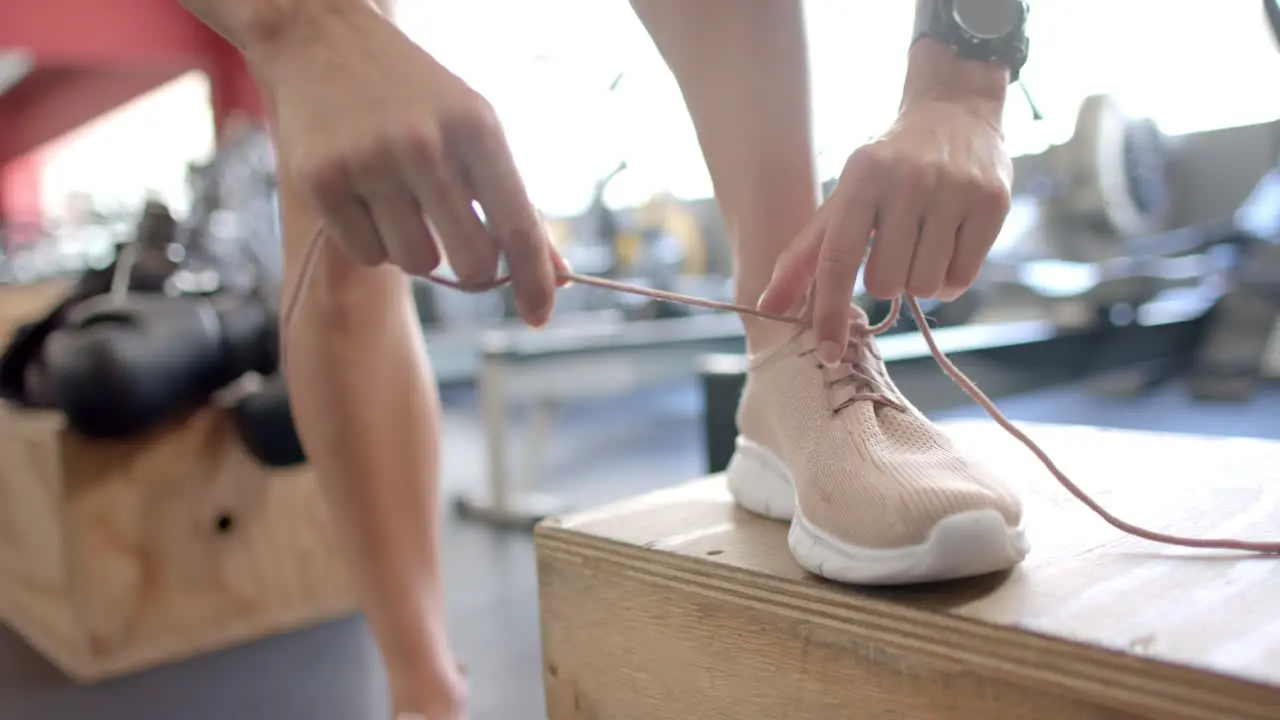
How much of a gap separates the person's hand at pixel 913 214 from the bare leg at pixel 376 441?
16.5 inches

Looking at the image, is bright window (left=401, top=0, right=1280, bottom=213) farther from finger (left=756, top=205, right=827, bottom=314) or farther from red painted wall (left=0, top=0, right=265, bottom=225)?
red painted wall (left=0, top=0, right=265, bottom=225)

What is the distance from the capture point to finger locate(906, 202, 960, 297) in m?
0.52

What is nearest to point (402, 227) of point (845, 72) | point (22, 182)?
point (845, 72)

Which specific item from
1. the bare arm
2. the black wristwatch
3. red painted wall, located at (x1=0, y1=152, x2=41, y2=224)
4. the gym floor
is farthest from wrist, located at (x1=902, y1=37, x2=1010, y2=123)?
red painted wall, located at (x1=0, y1=152, x2=41, y2=224)

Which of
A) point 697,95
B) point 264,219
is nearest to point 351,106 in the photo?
point 697,95

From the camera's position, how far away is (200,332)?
49.1 inches

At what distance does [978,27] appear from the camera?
1.94ft

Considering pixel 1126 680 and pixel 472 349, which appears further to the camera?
pixel 472 349

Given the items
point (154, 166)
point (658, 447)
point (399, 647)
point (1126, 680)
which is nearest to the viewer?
point (1126, 680)

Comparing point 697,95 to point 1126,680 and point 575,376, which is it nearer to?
point 1126,680

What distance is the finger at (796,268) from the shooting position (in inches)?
22.2

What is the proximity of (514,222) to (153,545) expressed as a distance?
42.4 inches

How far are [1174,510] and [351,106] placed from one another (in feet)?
2.08

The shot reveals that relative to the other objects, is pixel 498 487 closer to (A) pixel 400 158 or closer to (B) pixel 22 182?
(A) pixel 400 158
